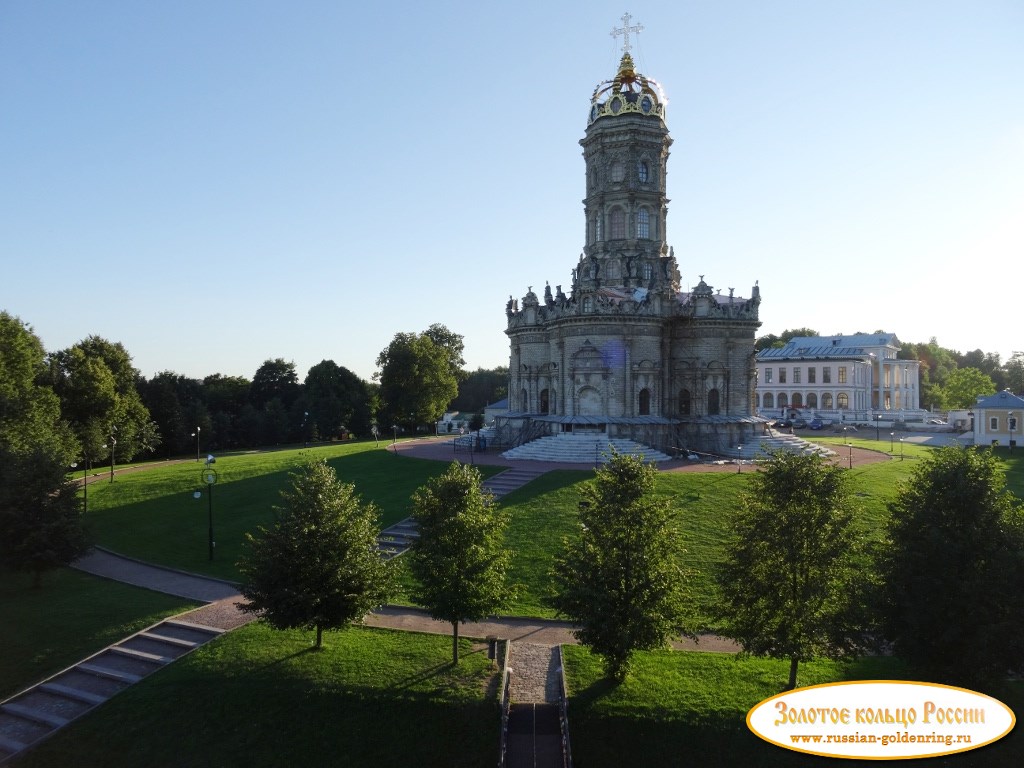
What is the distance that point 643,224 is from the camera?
52.6m

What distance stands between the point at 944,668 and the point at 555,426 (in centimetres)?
3295

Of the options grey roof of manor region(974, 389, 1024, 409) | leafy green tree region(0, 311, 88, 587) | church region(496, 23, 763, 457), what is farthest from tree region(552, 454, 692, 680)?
grey roof of manor region(974, 389, 1024, 409)

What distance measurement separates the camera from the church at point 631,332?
45656 millimetres

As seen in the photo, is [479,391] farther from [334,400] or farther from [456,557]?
[456,557]

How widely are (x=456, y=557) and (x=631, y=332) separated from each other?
29.9m

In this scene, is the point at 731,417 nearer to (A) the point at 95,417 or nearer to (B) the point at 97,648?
(B) the point at 97,648

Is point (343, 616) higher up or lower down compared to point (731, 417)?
lower down

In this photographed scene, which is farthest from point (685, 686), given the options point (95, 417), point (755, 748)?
point (95, 417)

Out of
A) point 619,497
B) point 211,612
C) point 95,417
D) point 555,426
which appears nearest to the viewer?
point 619,497

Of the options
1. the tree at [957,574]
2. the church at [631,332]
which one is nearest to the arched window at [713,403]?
the church at [631,332]

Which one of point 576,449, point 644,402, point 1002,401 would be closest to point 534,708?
point 576,449

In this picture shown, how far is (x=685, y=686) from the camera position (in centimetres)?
1764

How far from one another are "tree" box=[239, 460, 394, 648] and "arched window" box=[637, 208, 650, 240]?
38.6 metres

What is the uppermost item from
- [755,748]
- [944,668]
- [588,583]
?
[588,583]
